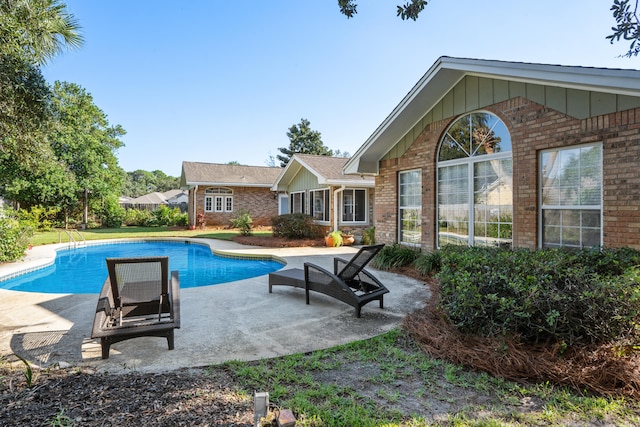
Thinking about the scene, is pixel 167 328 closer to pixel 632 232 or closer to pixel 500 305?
pixel 500 305

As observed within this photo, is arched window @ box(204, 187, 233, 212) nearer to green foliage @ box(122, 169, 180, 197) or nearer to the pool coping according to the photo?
the pool coping

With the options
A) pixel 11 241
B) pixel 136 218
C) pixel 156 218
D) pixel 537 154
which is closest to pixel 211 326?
pixel 537 154

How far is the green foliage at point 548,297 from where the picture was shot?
3.38 meters

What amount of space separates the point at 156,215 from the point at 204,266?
17246mm

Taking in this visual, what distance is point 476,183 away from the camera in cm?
822

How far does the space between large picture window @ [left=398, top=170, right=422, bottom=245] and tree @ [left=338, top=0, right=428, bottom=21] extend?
208 inches

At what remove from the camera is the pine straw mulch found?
3.15 m

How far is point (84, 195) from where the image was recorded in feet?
83.1

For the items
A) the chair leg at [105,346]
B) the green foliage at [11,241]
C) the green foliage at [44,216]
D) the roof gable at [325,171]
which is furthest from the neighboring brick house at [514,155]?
the green foliage at [44,216]

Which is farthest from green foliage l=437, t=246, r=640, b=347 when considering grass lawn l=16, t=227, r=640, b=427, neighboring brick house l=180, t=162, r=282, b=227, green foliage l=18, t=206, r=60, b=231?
green foliage l=18, t=206, r=60, b=231

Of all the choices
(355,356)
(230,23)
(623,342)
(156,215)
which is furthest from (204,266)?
(156,215)

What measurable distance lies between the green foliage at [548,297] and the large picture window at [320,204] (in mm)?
12875

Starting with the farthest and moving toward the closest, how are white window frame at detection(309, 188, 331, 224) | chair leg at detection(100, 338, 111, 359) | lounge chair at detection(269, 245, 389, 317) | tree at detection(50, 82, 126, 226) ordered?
tree at detection(50, 82, 126, 226)
white window frame at detection(309, 188, 331, 224)
lounge chair at detection(269, 245, 389, 317)
chair leg at detection(100, 338, 111, 359)

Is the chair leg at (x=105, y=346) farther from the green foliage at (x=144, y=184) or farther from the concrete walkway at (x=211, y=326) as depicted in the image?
the green foliage at (x=144, y=184)
